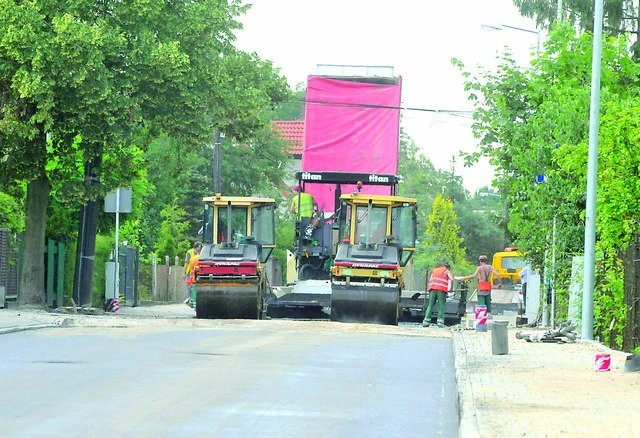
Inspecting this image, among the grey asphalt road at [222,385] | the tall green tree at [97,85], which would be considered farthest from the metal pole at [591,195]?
the tall green tree at [97,85]

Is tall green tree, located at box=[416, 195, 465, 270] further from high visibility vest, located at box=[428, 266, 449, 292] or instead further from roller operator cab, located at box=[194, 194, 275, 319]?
high visibility vest, located at box=[428, 266, 449, 292]

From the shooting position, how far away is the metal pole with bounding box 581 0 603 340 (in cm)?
2414

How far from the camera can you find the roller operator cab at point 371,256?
3041 centimetres

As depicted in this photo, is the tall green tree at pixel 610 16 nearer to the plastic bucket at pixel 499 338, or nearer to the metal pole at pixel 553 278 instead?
the metal pole at pixel 553 278

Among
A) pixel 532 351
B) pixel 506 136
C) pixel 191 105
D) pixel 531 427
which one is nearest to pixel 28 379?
pixel 531 427

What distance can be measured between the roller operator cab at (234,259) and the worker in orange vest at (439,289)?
368cm

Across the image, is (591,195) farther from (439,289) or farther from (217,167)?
(217,167)

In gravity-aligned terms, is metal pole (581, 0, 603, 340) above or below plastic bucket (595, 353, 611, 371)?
above

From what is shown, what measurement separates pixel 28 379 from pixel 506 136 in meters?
21.7

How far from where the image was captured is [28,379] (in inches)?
594

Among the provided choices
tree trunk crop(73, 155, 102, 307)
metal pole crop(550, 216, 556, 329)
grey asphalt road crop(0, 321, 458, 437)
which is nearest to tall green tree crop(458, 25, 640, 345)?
metal pole crop(550, 216, 556, 329)

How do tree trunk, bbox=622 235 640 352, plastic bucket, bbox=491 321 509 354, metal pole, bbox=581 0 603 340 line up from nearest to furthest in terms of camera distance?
tree trunk, bbox=622 235 640 352
plastic bucket, bbox=491 321 509 354
metal pole, bbox=581 0 603 340

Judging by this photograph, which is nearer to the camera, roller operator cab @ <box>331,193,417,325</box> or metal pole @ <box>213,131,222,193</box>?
roller operator cab @ <box>331,193,417,325</box>

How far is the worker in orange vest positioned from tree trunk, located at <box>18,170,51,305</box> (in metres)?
8.72
